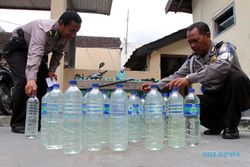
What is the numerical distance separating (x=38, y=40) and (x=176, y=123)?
1.47 m

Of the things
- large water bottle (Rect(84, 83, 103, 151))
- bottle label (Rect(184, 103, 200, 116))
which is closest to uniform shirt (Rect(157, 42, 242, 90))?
bottle label (Rect(184, 103, 200, 116))

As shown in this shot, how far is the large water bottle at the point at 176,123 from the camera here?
201 cm

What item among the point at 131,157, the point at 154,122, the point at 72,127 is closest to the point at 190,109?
the point at 154,122

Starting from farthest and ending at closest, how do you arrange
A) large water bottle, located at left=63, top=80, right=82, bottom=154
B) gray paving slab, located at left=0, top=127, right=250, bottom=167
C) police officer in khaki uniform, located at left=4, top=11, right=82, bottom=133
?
police officer in khaki uniform, located at left=4, top=11, right=82, bottom=133 < large water bottle, located at left=63, top=80, right=82, bottom=154 < gray paving slab, located at left=0, top=127, right=250, bottom=167

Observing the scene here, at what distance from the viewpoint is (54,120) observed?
1978 millimetres

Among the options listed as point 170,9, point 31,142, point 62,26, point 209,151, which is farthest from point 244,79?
point 170,9

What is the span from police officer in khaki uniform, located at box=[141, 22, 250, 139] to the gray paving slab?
578 millimetres

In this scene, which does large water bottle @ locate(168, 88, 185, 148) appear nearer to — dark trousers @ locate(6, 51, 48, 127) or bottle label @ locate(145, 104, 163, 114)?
bottle label @ locate(145, 104, 163, 114)

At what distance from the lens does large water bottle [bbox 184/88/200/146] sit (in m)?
2.05

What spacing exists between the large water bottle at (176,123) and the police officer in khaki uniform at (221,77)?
0.28 meters

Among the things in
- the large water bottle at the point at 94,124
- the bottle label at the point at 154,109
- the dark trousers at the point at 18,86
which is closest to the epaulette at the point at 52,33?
the dark trousers at the point at 18,86

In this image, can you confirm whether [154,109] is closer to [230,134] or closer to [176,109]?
[176,109]

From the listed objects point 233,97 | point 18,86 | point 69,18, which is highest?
point 69,18

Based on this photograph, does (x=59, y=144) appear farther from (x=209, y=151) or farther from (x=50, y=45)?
(x=50, y=45)
